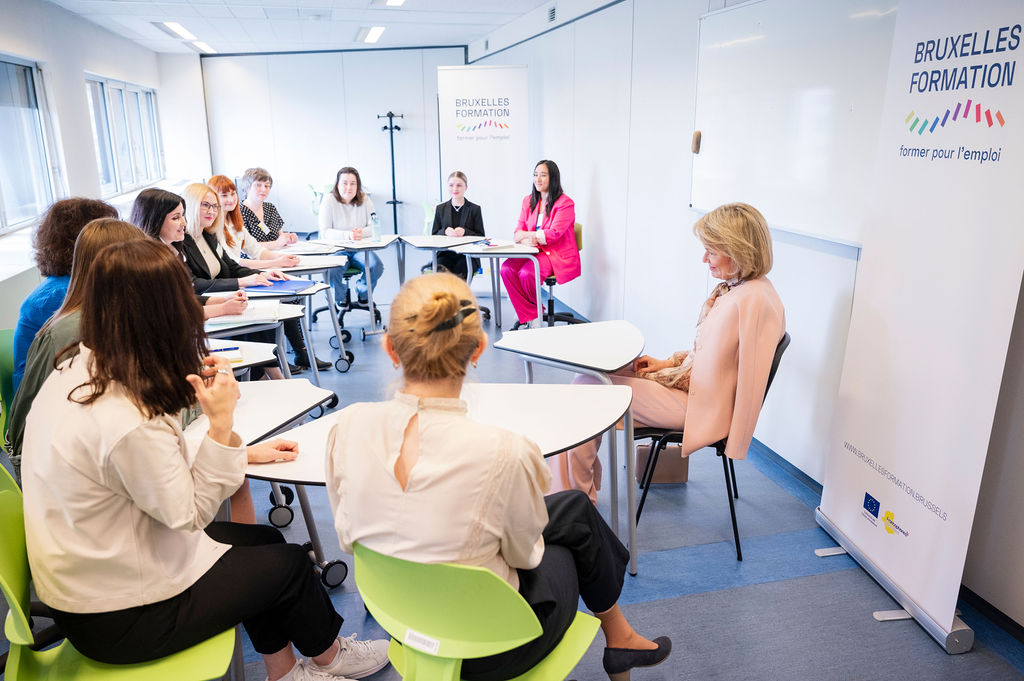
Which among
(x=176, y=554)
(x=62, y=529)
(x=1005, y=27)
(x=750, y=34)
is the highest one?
(x=750, y=34)

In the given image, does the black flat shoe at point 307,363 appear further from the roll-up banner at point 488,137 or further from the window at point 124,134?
the window at point 124,134

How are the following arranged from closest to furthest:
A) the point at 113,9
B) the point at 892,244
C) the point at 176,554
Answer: the point at 176,554, the point at 892,244, the point at 113,9

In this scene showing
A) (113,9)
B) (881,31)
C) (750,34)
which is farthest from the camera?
(113,9)

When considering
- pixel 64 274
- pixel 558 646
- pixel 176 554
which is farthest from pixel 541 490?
pixel 64 274

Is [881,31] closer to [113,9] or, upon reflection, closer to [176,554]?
[176,554]

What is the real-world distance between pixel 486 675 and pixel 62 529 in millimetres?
867

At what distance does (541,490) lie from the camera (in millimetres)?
1334

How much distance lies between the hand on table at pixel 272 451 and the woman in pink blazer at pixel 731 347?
1108mm

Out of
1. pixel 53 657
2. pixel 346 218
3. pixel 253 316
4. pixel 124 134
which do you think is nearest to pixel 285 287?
pixel 253 316

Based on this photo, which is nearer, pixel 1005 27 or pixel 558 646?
pixel 558 646

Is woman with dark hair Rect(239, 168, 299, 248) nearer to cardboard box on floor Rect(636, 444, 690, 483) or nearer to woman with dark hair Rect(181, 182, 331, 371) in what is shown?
woman with dark hair Rect(181, 182, 331, 371)

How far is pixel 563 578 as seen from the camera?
157 centimetres

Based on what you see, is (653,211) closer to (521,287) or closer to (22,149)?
(521,287)

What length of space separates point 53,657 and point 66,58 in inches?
263
